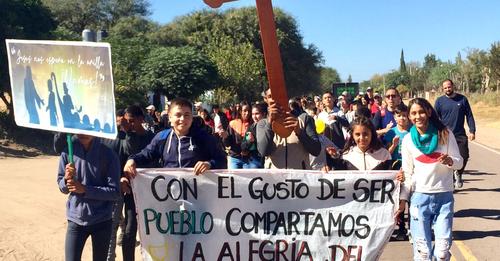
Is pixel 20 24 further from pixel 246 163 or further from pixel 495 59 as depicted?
pixel 495 59

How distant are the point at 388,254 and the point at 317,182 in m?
2.44

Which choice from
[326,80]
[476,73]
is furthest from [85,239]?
[326,80]

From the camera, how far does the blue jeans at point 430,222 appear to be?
490 centimetres

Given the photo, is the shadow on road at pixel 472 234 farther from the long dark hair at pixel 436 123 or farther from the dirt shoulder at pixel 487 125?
the dirt shoulder at pixel 487 125

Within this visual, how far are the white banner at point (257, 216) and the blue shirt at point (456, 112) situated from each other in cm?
533

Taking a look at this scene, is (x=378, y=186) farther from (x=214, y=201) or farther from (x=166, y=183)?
(x=166, y=183)

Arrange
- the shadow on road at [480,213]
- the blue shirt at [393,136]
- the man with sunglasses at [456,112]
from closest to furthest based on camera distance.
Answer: the blue shirt at [393,136]
the shadow on road at [480,213]
the man with sunglasses at [456,112]

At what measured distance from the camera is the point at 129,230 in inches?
216

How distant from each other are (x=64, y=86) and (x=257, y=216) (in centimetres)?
176

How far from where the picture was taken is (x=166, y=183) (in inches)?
181

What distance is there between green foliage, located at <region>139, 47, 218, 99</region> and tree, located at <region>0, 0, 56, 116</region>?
5321 mm

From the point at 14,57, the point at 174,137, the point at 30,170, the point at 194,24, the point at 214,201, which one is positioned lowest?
the point at 30,170

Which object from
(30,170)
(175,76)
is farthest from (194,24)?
(30,170)

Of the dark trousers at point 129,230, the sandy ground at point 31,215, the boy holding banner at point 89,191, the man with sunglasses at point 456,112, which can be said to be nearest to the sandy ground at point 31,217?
the sandy ground at point 31,215
